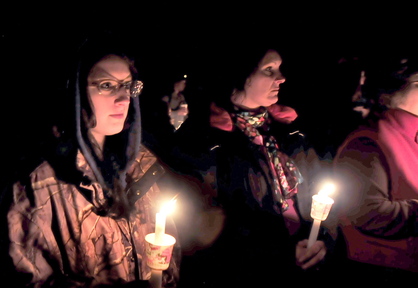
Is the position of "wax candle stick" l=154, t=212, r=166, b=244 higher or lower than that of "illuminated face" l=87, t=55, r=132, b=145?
lower

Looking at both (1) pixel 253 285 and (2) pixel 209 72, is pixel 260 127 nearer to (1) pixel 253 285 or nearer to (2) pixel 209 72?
(2) pixel 209 72

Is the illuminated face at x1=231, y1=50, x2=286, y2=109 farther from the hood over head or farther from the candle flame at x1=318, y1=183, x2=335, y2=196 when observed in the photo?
the hood over head

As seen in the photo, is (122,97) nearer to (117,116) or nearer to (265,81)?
(117,116)

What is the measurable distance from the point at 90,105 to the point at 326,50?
3.24 metres

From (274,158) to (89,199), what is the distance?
1.46 m

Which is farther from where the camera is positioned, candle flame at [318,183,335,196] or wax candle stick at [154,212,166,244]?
candle flame at [318,183,335,196]

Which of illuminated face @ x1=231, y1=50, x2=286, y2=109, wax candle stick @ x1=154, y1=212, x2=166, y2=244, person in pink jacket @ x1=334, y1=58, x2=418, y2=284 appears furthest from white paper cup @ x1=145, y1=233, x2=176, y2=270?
person in pink jacket @ x1=334, y1=58, x2=418, y2=284

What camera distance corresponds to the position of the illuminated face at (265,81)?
9.07 feet

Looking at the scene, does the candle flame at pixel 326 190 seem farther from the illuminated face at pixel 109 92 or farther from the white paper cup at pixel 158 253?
the illuminated face at pixel 109 92

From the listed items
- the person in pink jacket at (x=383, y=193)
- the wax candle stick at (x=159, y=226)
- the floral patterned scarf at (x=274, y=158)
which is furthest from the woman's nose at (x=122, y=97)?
the person in pink jacket at (x=383, y=193)

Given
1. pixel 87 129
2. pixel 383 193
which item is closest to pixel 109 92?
pixel 87 129

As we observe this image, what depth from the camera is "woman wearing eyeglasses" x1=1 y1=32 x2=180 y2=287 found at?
1.80 metres

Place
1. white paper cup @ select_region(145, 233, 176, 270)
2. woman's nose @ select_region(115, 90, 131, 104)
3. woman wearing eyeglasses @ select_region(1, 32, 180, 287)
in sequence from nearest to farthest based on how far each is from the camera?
white paper cup @ select_region(145, 233, 176, 270) → woman wearing eyeglasses @ select_region(1, 32, 180, 287) → woman's nose @ select_region(115, 90, 131, 104)

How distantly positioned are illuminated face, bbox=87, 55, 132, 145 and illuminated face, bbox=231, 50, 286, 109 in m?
1.02
